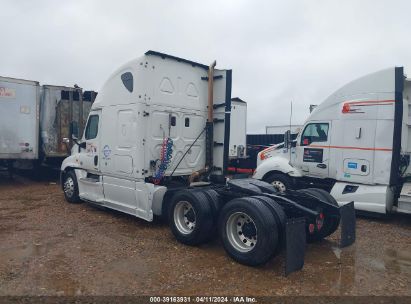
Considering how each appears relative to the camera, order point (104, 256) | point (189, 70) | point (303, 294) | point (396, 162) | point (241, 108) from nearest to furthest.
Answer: point (303, 294) < point (104, 256) < point (189, 70) < point (396, 162) < point (241, 108)

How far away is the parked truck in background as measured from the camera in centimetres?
1180

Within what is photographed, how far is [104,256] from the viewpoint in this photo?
528 centimetres

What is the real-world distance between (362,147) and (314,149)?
4.31ft

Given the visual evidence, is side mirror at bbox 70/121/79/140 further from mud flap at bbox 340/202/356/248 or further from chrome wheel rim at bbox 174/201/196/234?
mud flap at bbox 340/202/356/248

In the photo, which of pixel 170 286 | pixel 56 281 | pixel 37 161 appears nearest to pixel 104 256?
pixel 56 281

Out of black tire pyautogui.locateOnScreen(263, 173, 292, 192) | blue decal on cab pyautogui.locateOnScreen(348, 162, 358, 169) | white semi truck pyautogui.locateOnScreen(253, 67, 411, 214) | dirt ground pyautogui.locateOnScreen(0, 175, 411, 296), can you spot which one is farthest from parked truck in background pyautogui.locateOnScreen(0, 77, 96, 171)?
blue decal on cab pyautogui.locateOnScreen(348, 162, 358, 169)

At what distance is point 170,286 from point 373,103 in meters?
6.67

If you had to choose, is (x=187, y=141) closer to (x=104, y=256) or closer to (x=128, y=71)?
(x=128, y=71)

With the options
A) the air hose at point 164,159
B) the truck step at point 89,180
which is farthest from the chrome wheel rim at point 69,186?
the air hose at point 164,159

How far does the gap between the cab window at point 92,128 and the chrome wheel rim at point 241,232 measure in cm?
441

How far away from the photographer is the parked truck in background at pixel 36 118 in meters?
11.8

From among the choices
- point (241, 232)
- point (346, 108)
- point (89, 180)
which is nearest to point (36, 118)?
point (89, 180)

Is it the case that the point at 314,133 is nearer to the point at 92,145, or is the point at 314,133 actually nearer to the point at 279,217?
the point at 279,217

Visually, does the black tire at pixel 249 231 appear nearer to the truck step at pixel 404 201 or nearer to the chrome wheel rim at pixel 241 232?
the chrome wheel rim at pixel 241 232
